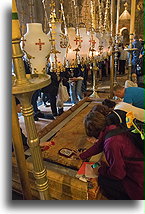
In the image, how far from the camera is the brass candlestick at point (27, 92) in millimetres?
634

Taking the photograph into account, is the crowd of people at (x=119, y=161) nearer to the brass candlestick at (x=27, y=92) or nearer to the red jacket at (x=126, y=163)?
the red jacket at (x=126, y=163)

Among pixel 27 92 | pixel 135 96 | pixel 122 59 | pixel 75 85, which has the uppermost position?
pixel 122 59

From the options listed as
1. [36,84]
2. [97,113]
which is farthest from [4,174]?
[97,113]

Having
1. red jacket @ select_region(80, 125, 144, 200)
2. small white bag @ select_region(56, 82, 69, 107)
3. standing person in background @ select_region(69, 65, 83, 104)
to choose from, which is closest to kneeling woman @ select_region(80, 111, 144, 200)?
red jacket @ select_region(80, 125, 144, 200)

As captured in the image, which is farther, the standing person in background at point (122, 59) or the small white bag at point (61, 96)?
the standing person in background at point (122, 59)

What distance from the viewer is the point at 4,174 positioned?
0.70 m

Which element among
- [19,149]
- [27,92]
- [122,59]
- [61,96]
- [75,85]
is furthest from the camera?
[122,59]

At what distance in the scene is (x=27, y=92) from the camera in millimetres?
679

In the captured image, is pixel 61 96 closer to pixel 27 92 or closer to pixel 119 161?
pixel 119 161

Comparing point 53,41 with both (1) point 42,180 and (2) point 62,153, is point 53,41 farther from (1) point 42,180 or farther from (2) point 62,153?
(1) point 42,180

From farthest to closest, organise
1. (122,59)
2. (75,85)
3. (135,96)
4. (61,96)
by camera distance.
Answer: (122,59) → (75,85) → (61,96) → (135,96)

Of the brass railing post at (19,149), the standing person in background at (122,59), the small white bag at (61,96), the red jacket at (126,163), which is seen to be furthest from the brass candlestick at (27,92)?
the standing person in background at (122,59)

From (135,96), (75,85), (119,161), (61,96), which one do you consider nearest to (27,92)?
(119,161)

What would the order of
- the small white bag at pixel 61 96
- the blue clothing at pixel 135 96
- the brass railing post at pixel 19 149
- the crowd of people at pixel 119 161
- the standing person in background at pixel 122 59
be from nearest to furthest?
the brass railing post at pixel 19 149
the crowd of people at pixel 119 161
the blue clothing at pixel 135 96
the small white bag at pixel 61 96
the standing person in background at pixel 122 59
